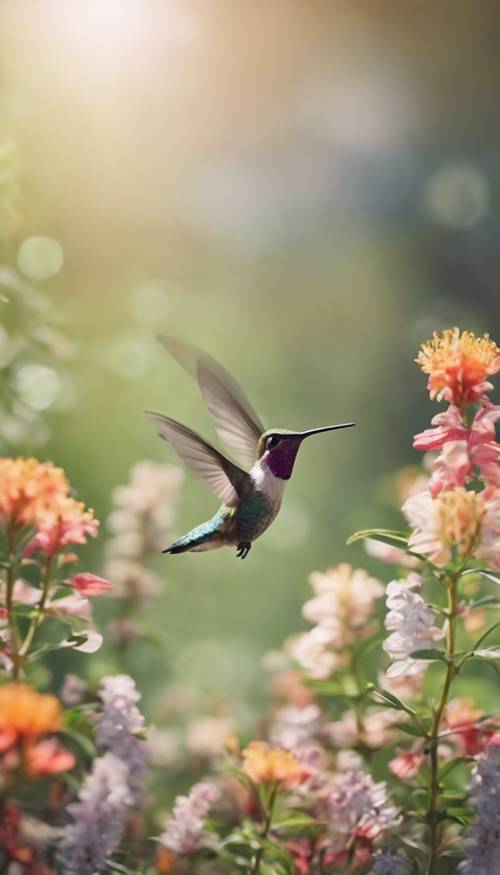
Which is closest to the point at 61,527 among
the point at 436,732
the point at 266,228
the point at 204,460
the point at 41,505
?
the point at 41,505

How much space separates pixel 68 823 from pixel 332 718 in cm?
59

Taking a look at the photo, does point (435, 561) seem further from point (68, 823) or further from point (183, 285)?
point (183, 285)

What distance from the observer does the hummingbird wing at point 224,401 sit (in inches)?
33.6

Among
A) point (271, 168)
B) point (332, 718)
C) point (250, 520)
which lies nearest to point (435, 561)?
point (250, 520)

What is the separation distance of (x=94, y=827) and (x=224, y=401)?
1.35 feet

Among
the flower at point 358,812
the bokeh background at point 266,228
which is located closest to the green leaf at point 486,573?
the flower at point 358,812

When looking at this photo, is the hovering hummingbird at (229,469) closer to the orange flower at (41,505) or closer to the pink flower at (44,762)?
the orange flower at (41,505)

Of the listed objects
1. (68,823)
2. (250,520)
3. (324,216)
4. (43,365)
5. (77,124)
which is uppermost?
(324,216)

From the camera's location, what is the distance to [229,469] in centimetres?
89

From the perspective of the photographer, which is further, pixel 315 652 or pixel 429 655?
pixel 315 652

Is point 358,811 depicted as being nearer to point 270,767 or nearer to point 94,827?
point 270,767

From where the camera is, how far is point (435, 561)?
788mm

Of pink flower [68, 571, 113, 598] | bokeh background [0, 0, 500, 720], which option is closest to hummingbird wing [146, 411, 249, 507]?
pink flower [68, 571, 113, 598]

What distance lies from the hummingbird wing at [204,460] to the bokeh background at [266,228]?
1293mm
